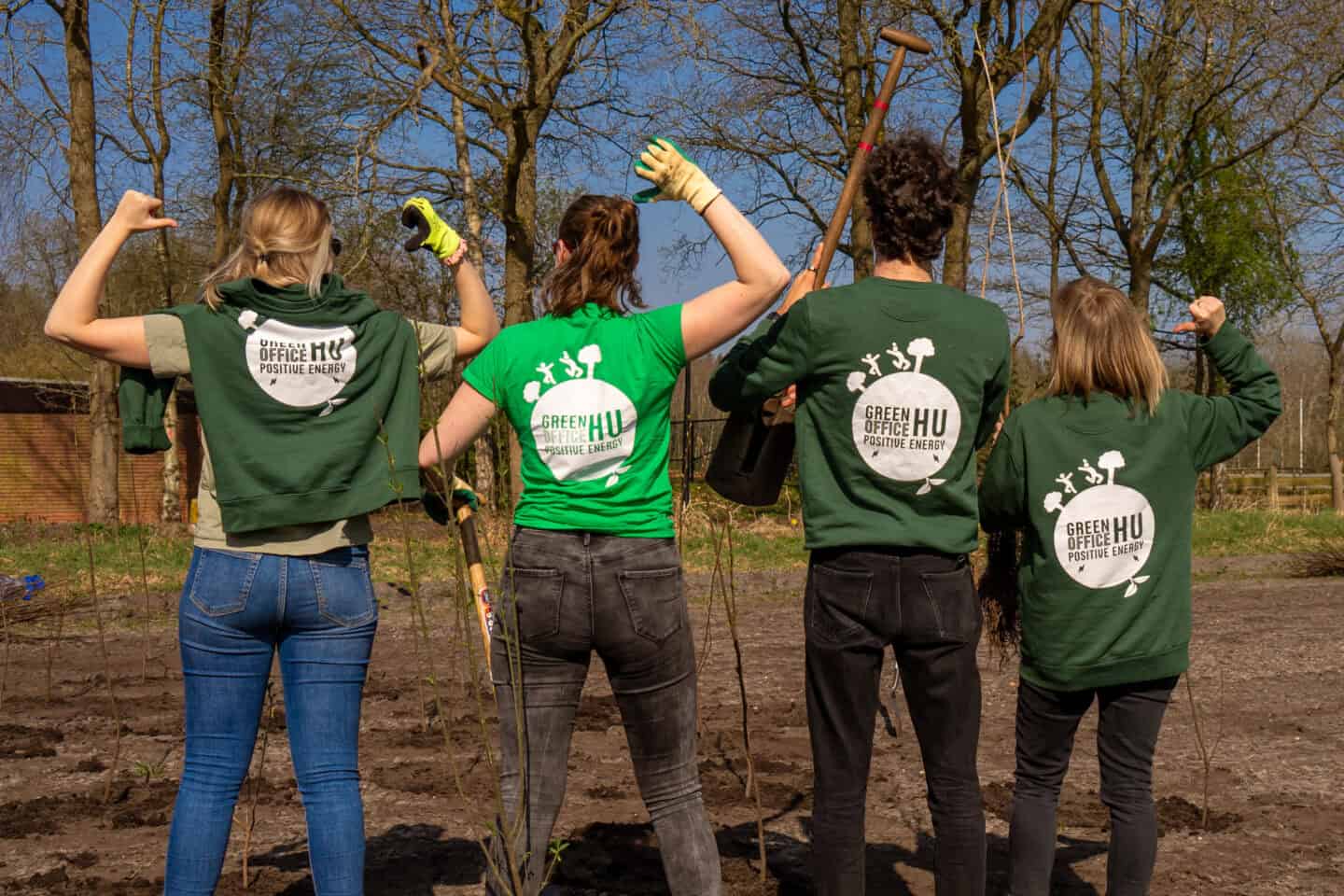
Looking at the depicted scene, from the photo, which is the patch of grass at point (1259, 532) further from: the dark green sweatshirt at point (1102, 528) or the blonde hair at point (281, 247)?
the blonde hair at point (281, 247)

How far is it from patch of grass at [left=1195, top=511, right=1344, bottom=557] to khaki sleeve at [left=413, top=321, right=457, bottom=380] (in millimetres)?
13667

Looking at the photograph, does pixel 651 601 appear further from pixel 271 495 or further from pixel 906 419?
pixel 271 495

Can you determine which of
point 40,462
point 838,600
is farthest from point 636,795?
point 40,462

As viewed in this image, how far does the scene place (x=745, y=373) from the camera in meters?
2.77

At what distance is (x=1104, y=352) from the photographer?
9.79ft

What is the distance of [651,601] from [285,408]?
0.87 m

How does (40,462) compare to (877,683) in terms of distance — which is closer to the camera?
(877,683)

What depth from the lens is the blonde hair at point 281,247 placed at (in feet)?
8.68

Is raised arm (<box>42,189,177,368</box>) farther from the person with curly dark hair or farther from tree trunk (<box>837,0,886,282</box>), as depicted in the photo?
tree trunk (<box>837,0,886,282</box>)

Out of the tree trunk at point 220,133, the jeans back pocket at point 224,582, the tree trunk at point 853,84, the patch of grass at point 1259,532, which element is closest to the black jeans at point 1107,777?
the jeans back pocket at point 224,582

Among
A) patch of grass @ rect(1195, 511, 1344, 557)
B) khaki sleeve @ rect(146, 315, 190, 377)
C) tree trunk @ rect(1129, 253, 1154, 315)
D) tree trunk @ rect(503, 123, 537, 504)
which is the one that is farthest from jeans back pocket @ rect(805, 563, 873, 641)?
tree trunk @ rect(1129, 253, 1154, 315)

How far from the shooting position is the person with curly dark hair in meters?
2.66

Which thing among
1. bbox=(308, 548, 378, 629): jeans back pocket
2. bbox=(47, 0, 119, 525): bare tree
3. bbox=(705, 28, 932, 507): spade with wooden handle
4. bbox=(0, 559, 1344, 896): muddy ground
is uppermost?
bbox=(47, 0, 119, 525): bare tree

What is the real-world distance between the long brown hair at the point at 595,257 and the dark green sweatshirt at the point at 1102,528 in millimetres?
1021
